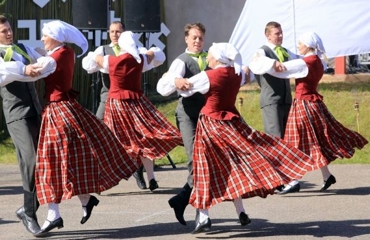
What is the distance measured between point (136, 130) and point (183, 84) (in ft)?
8.34

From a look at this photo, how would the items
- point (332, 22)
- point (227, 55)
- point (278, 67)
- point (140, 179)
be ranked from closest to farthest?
point (227, 55) < point (278, 67) < point (140, 179) < point (332, 22)

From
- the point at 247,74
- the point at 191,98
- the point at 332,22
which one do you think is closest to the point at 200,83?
the point at 191,98

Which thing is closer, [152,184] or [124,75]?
[124,75]

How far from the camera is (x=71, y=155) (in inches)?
276

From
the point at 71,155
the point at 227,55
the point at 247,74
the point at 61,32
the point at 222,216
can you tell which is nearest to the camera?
the point at 227,55

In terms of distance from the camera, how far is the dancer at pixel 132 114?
30.3 feet

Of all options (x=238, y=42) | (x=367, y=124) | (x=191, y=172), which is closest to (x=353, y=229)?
(x=191, y=172)

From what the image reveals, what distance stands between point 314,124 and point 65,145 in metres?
2.93

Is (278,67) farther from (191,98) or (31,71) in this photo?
(31,71)

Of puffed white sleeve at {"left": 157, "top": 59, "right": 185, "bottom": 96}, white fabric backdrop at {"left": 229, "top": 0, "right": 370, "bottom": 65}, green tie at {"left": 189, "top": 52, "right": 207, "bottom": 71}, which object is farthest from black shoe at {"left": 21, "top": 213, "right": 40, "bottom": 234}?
white fabric backdrop at {"left": 229, "top": 0, "right": 370, "bottom": 65}

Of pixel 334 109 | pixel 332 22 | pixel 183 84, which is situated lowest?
pixel 334 109

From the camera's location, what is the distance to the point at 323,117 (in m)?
9.14

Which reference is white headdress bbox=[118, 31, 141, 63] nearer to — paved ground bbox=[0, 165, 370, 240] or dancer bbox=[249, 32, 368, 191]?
paved ground bbox=[0, 165, 370, 240]

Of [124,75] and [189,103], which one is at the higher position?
[124,75]
